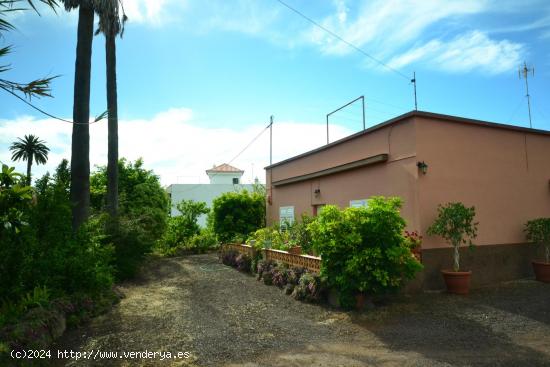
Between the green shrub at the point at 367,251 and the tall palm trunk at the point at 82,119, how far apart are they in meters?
6.29

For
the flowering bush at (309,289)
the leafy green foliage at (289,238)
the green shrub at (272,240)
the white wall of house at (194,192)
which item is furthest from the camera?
the white wall of house at (194,192)

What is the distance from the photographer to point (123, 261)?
10.5 m

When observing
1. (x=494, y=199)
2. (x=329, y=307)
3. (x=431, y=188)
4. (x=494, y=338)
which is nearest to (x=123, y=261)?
(x=329, y=307)

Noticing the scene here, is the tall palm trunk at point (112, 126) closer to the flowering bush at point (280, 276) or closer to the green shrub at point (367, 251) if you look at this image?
the flowering bush at point (280, 276)

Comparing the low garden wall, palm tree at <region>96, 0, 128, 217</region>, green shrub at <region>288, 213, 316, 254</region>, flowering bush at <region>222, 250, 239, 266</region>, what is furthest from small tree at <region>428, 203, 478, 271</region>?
palm tree at <region>96, 0, 128, 217</region>

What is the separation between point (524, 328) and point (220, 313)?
5.08 metres

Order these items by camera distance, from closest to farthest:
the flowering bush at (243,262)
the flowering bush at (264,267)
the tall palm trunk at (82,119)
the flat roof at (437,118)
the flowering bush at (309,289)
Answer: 1. the flowering bush at (309,289)
2. the flat roof at (437,118)
3. the tall palm trunk at (82,119)
4. the flowering bush at (264,267)
5. the flowering bush at (243,262)

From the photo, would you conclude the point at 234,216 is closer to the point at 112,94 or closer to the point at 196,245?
the point at 196,245

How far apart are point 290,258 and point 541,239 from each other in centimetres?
630

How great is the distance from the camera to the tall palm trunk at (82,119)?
9367mm

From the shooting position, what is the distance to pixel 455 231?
310 inches

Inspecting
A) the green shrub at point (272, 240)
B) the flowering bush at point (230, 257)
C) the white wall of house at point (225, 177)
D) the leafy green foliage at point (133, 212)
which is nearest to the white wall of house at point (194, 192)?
the white wall of house at point (225, 177)

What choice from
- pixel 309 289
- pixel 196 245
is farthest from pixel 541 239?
pixel 196 245

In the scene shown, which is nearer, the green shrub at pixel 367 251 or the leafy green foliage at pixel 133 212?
the green shrub at pixel 367 251
